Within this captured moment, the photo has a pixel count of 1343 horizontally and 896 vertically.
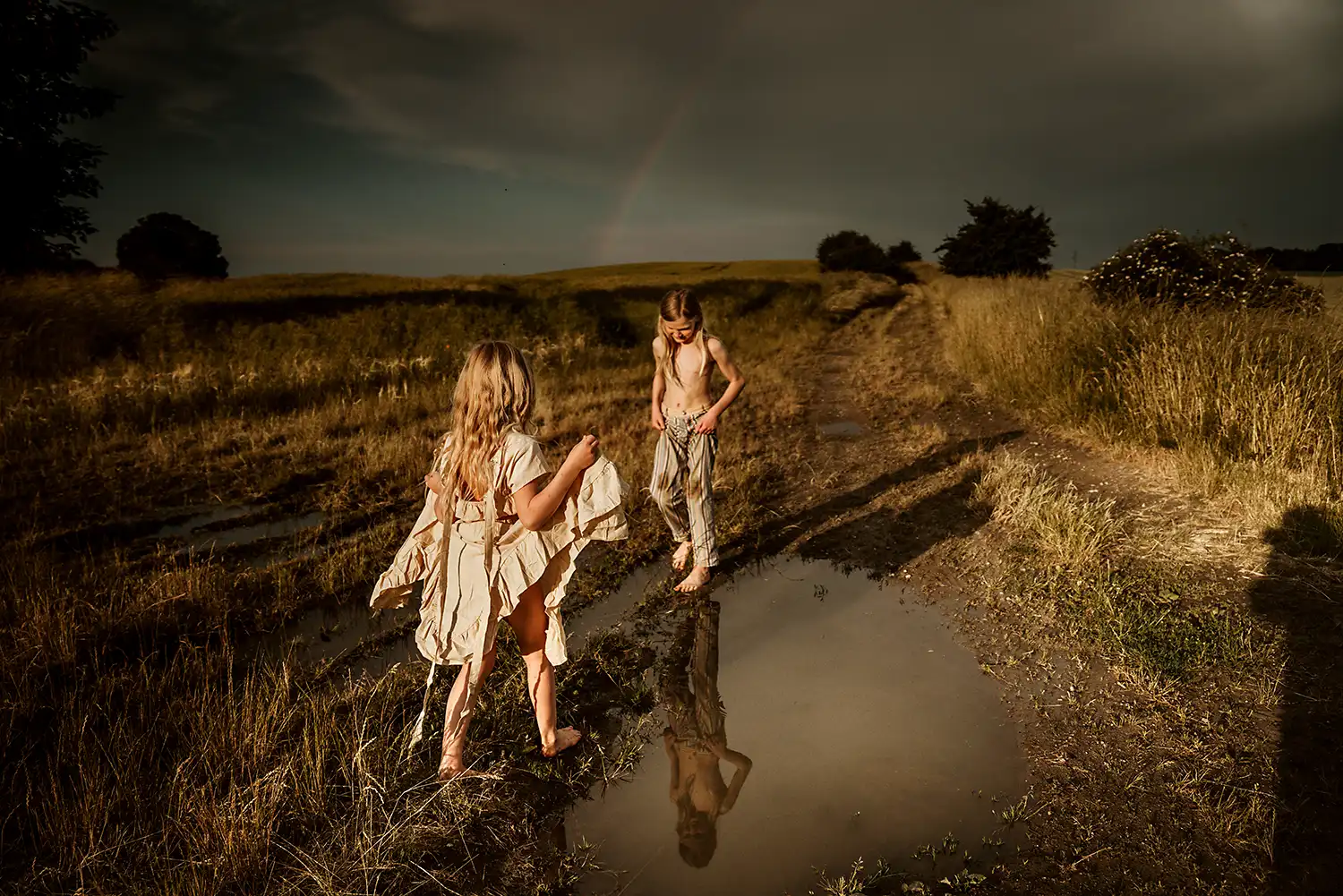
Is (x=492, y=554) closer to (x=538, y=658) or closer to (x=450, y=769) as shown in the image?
(x=538, y=658)

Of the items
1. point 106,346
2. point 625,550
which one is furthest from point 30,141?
point 625,550

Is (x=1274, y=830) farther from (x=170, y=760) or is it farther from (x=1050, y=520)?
(x=170, y=760)

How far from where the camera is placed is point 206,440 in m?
8.07

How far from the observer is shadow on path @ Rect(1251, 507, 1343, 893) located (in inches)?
90.2

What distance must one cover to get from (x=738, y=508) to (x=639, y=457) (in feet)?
6.10

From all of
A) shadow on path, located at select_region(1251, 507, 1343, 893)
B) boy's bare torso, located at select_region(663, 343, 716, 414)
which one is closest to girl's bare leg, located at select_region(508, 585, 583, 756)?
boy's bare torso, located at select_region(663, 343, 716, 414)

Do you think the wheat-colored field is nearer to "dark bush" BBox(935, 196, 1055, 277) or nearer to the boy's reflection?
the boy's reflection

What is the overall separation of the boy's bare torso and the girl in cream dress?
6.11 ft

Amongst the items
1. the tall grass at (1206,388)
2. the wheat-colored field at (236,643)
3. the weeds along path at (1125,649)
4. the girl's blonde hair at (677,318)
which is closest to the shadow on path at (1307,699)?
the weeds along path at (1125,649)

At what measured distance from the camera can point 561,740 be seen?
2994 mm

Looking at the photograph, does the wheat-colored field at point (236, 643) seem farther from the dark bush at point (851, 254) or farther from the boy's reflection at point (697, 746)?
the dark bush at point (851, 254)

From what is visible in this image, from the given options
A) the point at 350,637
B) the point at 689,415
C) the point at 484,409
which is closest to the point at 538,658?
the point at 484,409

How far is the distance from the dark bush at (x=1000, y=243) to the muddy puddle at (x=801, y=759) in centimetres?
3045

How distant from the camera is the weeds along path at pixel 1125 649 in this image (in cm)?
239
